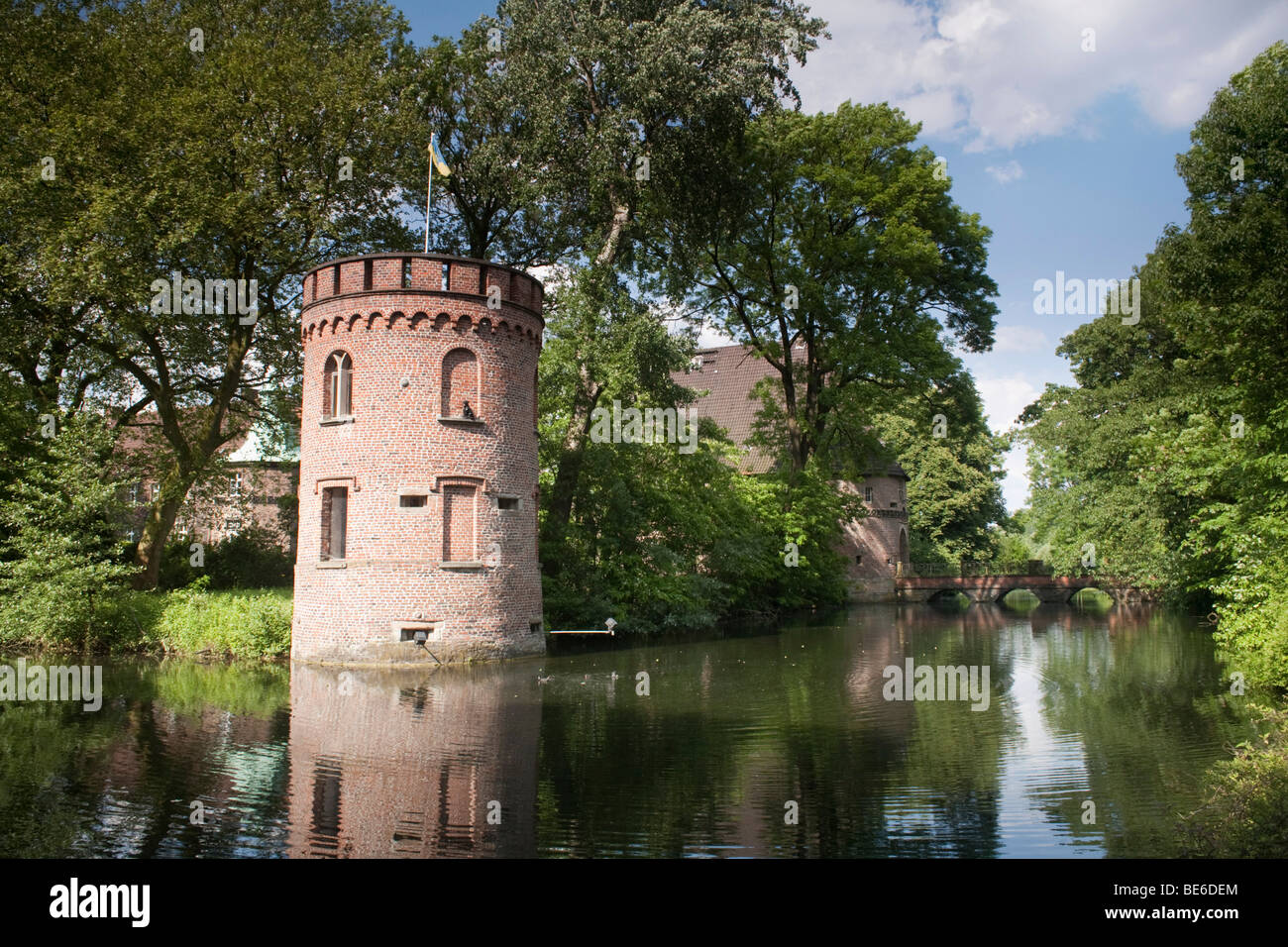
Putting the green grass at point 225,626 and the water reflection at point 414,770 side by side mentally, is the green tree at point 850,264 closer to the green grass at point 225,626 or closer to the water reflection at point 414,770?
the green grass at point 225,626

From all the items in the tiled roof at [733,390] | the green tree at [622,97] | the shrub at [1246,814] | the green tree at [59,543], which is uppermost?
the green tree at [622,97]

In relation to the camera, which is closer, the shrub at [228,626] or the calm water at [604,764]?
the calm water at [604,764]

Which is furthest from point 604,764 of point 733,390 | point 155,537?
point 733,390

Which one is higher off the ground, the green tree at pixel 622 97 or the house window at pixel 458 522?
the green tree at pixel 622 97

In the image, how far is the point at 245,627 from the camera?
19.6 meters

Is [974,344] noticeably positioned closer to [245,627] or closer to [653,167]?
[653,167]

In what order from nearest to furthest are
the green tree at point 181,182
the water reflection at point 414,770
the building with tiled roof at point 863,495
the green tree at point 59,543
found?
the water reflection at point 414,770 → the green tree at point 59,543 → the green tree at point 181,182 → the building with tiled roof at point 863,495

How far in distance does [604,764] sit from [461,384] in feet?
35.6

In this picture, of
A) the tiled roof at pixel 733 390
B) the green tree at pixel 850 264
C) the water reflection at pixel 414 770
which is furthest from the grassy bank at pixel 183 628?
the tiled roof at pixel 733 390

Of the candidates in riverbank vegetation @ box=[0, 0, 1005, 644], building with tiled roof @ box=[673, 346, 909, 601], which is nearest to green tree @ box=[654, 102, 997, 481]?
riverbank vegetation @ box=[0, 0, 1005, 644]

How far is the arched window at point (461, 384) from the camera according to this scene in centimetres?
1836

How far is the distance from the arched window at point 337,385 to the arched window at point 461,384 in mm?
1969

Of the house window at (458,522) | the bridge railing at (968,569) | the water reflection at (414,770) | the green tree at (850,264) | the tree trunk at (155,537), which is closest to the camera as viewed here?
the water reflection at (414,770)
